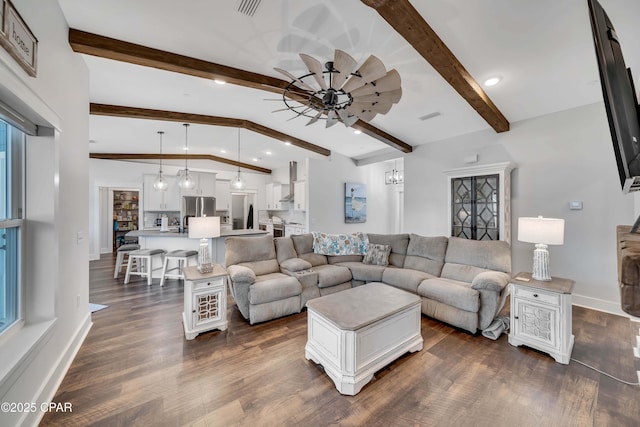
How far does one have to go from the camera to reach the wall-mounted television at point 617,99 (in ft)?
2.45

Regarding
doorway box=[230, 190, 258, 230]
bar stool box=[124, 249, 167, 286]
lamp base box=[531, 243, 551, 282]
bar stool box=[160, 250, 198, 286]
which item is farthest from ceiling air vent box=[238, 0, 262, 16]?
doorway box=[230, 190, 258, 230]

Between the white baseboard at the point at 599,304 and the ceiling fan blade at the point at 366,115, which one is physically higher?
the ceiling fan blade at the point at 366,115

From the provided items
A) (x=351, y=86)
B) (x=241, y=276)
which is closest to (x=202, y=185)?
(x=241, y=276)

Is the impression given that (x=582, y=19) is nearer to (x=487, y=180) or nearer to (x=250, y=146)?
(x=487, y=180)

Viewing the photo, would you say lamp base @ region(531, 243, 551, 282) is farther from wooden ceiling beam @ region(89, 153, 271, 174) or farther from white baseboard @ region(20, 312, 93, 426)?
wooden ceiling beam @ region(89, 153, 271, 174)

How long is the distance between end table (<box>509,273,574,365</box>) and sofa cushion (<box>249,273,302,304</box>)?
2.30m

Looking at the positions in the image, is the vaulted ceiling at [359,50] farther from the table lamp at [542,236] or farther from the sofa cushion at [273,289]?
the sofa cushion at [273,289]

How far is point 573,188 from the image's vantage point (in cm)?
353

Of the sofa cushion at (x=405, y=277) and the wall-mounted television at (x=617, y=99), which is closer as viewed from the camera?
the wall-mounted television at (x=617, y=99)

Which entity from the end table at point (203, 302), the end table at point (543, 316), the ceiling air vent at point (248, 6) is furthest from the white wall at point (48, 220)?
the end table at point (543, 316)

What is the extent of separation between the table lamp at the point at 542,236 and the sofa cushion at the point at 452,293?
0.61m

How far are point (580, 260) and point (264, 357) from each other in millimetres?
4191

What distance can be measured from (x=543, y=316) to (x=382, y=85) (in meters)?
2.53

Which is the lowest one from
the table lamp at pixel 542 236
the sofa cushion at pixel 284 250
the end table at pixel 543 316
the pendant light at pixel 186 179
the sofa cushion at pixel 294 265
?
the end table at pixel 543 316
